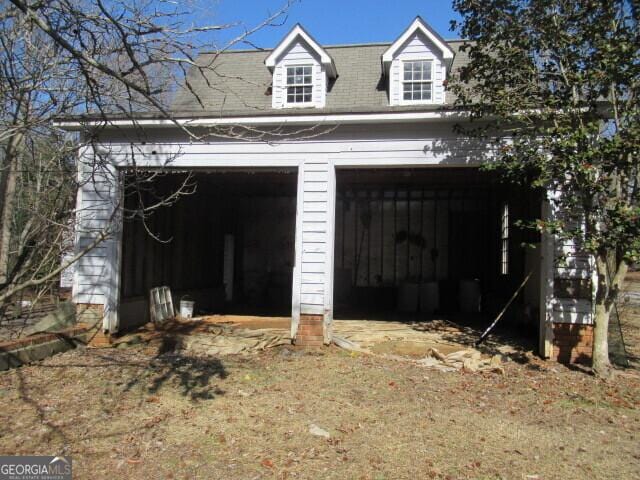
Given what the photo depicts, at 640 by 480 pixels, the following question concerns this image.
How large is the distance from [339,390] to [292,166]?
4.09 metres

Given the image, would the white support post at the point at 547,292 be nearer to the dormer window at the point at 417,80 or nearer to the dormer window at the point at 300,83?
the dormer window at the point at 417,80

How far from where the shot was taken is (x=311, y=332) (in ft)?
28.0

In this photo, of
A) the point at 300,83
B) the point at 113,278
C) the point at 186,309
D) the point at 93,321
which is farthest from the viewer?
the point at 186,309

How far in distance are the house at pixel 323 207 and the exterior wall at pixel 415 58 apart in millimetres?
30

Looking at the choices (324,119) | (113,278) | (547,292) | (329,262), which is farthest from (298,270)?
(547,292)

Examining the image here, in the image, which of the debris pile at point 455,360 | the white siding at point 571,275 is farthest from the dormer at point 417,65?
the debris pile at point 455,360

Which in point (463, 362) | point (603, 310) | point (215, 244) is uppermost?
point (215, 244)

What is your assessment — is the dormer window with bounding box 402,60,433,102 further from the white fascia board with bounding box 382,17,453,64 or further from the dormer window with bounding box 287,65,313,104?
the dormer window with bounding box 287,65,313,104

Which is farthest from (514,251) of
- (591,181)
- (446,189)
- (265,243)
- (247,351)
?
(265,243)

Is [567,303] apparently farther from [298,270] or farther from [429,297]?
[429,297]

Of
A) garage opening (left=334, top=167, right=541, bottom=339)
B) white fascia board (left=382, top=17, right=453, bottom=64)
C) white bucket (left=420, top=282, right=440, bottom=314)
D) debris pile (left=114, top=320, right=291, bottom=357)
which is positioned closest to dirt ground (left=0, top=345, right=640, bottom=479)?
debris pile (left=114, top=320, right=291, bottom=357)

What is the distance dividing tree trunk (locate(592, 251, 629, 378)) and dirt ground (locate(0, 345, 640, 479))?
0.28 meters

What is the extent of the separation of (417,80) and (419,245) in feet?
26.4

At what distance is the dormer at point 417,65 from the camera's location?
10.3 metres
